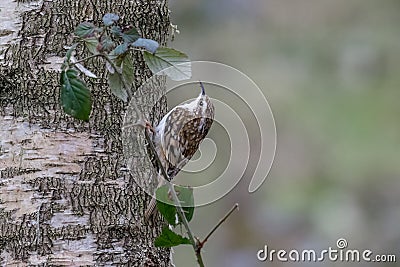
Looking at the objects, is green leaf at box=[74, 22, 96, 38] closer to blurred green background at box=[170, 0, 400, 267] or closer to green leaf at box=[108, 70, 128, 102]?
green leaf at box=[108, 70, 128, 102]

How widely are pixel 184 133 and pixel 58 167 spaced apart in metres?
0.28

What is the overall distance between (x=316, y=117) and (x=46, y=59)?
3.00 metres

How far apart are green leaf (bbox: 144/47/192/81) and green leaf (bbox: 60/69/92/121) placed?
0.31ft

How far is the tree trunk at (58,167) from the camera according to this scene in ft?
3.48

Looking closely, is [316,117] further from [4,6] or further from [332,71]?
[4,6]

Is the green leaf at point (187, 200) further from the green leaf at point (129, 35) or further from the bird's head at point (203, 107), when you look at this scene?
the bird's head at point (203, 107)

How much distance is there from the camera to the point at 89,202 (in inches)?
42.2

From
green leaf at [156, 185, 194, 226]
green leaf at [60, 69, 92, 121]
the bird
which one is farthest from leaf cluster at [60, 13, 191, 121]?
the bird

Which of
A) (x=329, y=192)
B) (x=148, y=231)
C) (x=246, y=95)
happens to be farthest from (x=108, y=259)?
(x=329, y=192)

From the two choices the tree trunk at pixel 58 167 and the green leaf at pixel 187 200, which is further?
the tree trunk at pixel 58 167

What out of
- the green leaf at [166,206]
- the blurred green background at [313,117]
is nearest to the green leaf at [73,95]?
the green leaf at [166,206]

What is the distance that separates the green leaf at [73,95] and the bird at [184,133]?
37 cm

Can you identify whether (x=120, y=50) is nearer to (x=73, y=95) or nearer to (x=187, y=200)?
(x=73, y=95)

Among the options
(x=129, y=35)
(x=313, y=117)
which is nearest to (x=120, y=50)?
(x=129, y=35)
